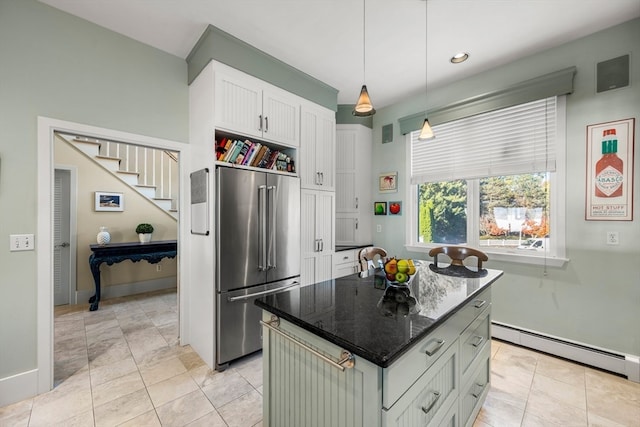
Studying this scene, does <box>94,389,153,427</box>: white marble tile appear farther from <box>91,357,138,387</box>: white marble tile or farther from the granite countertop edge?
the granite countertop edge

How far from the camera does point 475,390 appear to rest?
1739mm

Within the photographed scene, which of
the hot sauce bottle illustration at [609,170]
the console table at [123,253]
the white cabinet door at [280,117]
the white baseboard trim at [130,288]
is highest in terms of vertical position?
the white cabinet door at [280,117]

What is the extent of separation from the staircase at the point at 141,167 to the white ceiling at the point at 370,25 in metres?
2.35

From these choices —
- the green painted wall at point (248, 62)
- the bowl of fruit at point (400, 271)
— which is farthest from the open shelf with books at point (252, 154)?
the bowl of fruit at point (400, 271)

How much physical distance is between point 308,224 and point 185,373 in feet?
5.95

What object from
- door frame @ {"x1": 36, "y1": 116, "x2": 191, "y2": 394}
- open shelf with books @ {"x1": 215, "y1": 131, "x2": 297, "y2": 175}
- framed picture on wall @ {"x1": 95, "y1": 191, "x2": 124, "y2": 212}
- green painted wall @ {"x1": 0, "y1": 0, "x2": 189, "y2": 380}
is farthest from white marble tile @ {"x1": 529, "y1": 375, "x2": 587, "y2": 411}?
framed picture on wall @ {"x1": 95, "y1": 191, "x2": 124, "y2": 212}

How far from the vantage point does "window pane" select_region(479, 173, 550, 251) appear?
2.75 meters

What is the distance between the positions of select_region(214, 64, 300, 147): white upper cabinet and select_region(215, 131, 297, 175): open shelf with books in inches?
4.2

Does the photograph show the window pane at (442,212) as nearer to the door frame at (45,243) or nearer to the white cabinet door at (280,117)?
the white cabinet door at (280,117)

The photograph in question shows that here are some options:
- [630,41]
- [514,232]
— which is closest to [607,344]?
[514,232]

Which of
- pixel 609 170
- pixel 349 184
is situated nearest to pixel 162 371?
pixel 349 184

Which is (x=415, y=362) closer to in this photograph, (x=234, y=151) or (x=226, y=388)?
(x=226, y=388)

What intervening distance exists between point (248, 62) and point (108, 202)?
3458mm

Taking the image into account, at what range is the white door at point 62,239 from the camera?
394cm
